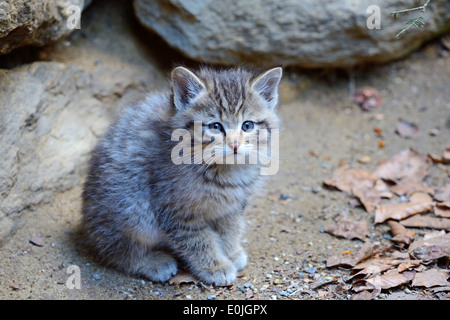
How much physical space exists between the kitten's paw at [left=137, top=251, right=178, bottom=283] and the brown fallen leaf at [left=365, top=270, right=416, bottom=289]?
138 cm

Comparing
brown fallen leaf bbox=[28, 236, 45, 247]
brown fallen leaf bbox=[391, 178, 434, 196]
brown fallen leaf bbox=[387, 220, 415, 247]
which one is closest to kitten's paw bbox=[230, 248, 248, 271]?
brown fallen leaf bbox=[387, 220, 415, 247]

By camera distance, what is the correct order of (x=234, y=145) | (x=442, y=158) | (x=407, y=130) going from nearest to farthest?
(x=234, y=145) < (x=442, y=158) < (x=407, y=130)

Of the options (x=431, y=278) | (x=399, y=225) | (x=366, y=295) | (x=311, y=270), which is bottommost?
(x=311, y=270)

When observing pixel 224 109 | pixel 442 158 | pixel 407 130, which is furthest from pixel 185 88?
pixel 407 130

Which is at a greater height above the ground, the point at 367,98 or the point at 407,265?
the point at 407,265

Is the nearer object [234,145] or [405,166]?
[234,145]

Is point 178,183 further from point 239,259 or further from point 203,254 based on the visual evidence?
point 239,259

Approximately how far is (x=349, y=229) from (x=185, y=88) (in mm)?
1750

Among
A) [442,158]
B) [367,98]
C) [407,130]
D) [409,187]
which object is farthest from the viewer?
[367,98]

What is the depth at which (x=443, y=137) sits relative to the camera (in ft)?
16.8

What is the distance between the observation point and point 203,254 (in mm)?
3666

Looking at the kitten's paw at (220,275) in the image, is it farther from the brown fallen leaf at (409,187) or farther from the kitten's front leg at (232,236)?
the brown fallen leaf at (409,187)

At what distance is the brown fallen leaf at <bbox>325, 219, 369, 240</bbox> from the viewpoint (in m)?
4.04

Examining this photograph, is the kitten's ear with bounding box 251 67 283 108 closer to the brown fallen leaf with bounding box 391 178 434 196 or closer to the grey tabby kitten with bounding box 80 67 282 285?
the grey tabby kitten with bounding box 80 67 282 285
